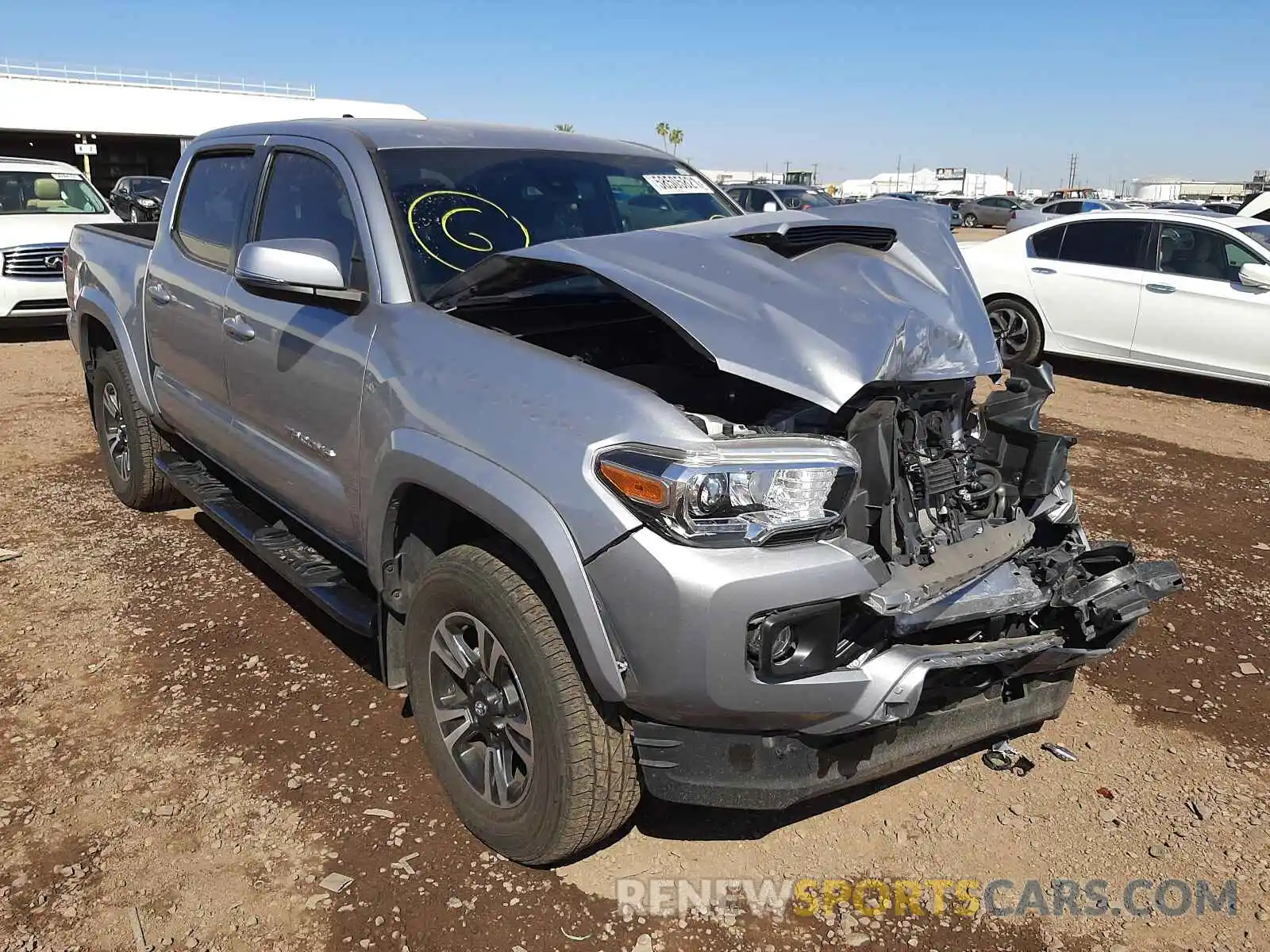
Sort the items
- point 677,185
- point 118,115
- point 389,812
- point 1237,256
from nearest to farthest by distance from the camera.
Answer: point 389,812, point 677,185, point 1237,256, point 118,115

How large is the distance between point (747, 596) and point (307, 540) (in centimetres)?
226

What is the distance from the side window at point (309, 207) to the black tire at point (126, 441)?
5.53ft

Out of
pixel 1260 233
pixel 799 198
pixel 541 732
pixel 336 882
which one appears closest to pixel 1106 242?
pixel 1260 233

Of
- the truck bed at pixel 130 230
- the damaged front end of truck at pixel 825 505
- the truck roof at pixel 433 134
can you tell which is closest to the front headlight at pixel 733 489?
the damaged front end of truck at pixel 825 505

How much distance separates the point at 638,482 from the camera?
2.09 metres

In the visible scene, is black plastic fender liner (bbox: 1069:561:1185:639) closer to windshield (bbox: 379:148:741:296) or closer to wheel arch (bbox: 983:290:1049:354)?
windshield (bbox: 379:148:741:296)

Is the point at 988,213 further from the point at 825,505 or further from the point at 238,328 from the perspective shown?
the point at 825,505

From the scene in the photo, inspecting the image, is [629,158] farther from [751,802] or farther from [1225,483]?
[1225,483]

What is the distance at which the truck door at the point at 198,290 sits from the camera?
3.82m

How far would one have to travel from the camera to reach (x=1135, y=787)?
9.99 ft

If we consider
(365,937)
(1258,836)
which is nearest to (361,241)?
(365,937)

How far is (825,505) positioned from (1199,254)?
8033 mm

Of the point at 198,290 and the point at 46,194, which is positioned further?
the point at 46,194

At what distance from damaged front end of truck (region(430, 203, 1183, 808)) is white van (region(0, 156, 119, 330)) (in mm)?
9451
